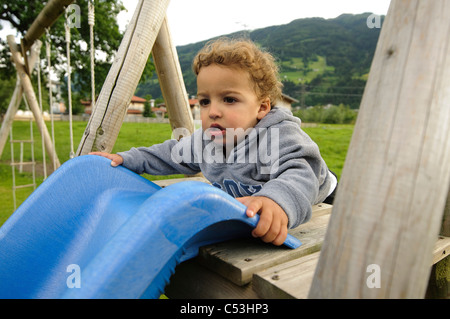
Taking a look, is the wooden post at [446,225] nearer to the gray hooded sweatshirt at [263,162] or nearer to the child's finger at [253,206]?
the gray hooded sweatshirt at [263,162]

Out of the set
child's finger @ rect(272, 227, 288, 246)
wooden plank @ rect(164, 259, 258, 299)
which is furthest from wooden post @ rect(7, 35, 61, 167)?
child's finger @ rect(272, 227, 288, 246)

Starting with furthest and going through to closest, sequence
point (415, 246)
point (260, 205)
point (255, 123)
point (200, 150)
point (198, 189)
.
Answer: point (200, 150) < point (255, 123) < point (260, 205) < point (198, 189) < point (415, 246)

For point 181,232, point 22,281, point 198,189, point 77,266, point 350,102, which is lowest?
point 22,281

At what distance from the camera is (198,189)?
0.86 m

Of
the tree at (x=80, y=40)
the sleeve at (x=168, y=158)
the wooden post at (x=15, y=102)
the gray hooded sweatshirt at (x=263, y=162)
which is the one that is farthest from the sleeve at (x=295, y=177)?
the tree at (x=80, y=40)

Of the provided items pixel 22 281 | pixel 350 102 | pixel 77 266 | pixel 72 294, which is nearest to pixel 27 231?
pixel 22 281

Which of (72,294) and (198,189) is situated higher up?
(198,189)

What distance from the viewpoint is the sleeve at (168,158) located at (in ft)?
5.99

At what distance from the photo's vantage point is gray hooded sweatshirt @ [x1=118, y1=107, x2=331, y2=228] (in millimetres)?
1139

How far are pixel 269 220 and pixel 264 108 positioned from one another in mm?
773

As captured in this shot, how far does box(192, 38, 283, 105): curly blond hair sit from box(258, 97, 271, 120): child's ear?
0.02m

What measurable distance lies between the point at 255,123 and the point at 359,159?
957 mm

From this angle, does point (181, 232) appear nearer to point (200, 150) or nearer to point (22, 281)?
point (22, 281)

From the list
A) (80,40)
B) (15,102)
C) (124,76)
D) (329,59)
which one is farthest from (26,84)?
(329,59)
